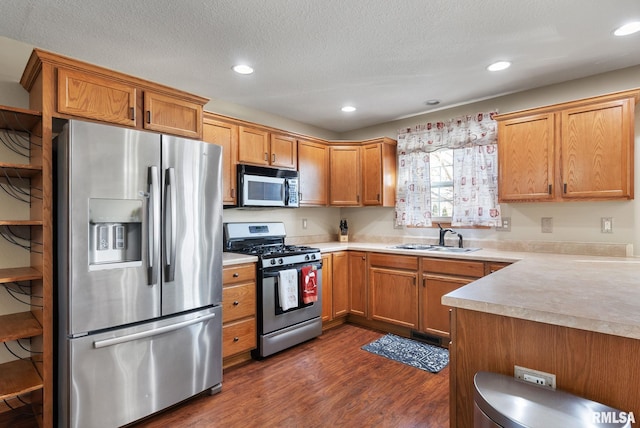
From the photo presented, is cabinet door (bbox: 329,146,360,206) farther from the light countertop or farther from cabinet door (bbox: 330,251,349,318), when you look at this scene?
the light countertop

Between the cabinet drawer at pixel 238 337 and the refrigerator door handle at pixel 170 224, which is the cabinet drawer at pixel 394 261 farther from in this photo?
the refrigerator door handle at pixel 170 224

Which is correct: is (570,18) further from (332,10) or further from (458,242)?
(458,242)

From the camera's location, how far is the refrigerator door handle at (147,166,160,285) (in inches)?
82.6

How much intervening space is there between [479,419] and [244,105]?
3426 millimetres

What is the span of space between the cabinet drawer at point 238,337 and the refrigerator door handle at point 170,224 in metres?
0.76

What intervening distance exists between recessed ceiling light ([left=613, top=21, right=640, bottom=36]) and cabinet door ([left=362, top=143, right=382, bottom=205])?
2261 millimetres

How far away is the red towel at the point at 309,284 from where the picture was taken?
3.22 metres

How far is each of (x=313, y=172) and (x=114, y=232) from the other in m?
2.41

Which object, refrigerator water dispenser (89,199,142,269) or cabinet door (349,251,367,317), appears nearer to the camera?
refrigerator water dispenser (89,199,142,269)

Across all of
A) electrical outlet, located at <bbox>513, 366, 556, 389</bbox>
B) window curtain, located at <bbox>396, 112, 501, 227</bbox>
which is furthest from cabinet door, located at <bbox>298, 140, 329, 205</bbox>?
electrical outlet, located at <bbox>513, 366, 556, 389</bbox>

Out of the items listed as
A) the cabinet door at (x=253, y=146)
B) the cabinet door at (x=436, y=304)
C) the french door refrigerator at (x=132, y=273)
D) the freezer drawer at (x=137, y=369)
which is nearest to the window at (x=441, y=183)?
the cabinet door at (x=436, y=304)

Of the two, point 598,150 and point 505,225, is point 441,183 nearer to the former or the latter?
point 505,225

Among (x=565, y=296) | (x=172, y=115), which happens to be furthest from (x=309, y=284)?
(x=565, y=296)

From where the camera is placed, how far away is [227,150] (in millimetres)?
3180
